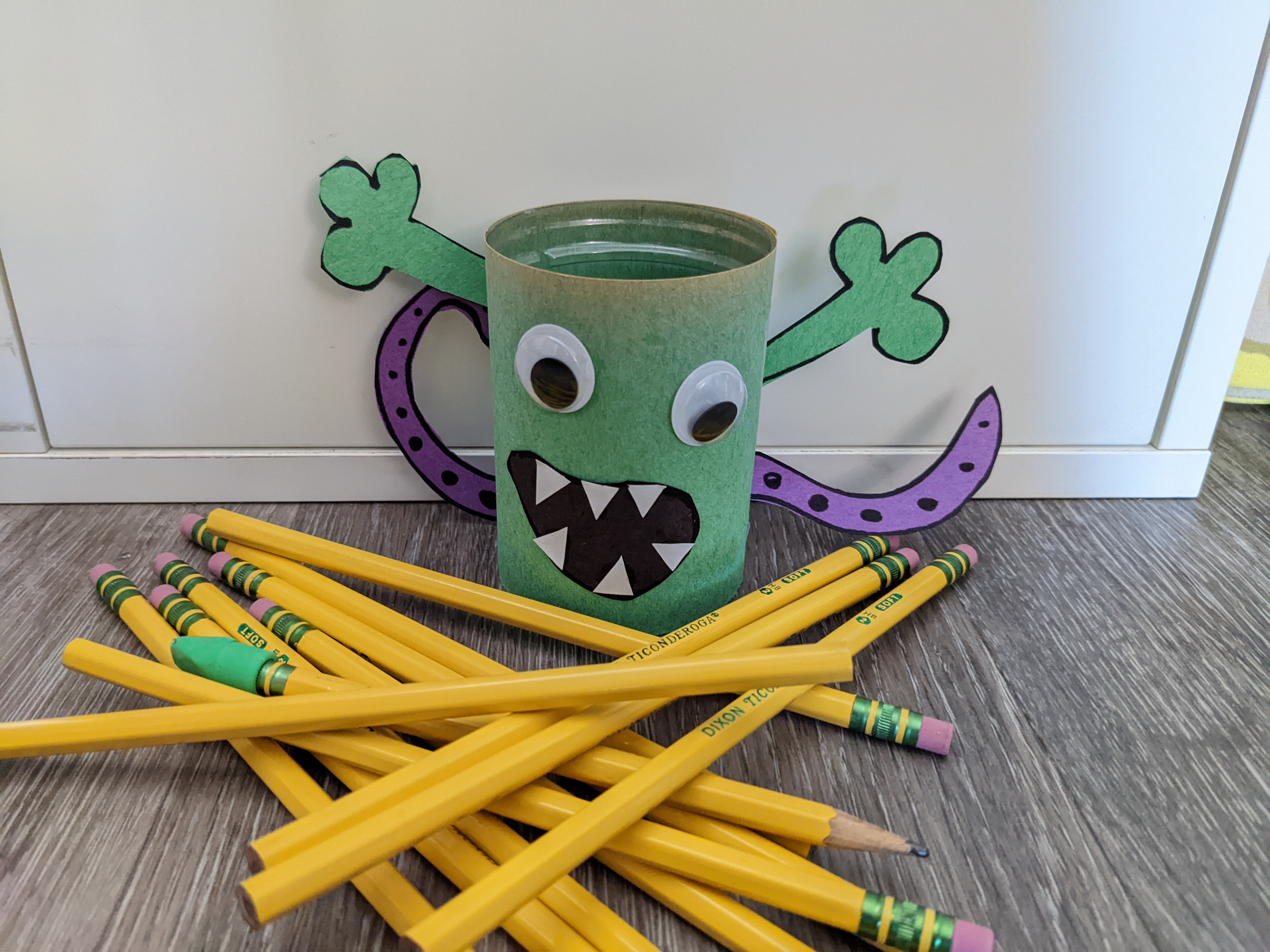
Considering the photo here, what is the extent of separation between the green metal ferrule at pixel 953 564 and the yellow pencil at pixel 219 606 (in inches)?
15.1

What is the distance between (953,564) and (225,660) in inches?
17.2

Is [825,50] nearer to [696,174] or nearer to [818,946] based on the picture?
[696,174]

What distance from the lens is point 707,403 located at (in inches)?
19.6

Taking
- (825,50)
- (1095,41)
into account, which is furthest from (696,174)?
(1095,41)

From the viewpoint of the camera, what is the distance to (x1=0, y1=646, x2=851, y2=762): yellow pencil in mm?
425

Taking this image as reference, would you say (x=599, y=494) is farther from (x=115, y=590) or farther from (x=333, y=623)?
(x=115, y=590)

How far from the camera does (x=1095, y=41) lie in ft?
1.91

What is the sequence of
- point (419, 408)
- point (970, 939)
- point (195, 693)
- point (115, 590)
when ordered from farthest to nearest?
point (419, 408) < point (115, 590) < point (195, 693) < point (970, 939)

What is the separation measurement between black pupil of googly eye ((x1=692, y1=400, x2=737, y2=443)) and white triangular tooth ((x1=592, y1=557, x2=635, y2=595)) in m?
0.09

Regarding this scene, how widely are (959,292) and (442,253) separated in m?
0.36

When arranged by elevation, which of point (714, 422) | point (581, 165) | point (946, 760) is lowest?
point (946, 760)

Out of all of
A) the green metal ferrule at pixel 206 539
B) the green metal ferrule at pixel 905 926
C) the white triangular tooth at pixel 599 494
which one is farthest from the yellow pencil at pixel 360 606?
the green metal ferrule at pixel 905 926

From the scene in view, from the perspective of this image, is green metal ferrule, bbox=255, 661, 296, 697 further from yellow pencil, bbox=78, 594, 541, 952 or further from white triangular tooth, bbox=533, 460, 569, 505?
white triangular tooth, bbox=533, 460, 569, 505

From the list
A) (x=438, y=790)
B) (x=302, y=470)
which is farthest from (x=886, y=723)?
(x=302, y=470)
